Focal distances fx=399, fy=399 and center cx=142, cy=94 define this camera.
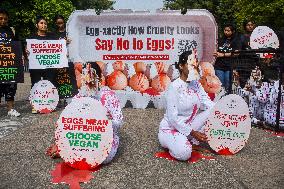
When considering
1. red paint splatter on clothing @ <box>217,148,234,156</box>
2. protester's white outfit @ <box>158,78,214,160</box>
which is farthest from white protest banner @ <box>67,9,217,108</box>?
red paint splatter on clothing @ <box>217,148,234,156</box>

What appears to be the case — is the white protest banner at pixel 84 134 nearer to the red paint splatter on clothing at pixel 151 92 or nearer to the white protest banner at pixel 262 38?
the red paint splatter on clothing at pixel 151 92

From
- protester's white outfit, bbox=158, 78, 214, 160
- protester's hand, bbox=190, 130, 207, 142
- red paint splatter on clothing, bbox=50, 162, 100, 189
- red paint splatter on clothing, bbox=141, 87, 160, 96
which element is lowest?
red paint splatter on clothing, bbox=141, 87, 160, 96

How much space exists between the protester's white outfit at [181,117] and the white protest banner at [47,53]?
11.8ft

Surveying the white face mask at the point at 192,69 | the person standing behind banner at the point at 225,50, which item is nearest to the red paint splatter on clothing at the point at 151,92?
the person standing behind banner at the point at 225,50

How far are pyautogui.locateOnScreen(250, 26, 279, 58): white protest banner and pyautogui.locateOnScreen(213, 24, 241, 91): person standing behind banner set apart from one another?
1.05 feet

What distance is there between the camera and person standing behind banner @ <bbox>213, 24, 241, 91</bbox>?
25.9 ft

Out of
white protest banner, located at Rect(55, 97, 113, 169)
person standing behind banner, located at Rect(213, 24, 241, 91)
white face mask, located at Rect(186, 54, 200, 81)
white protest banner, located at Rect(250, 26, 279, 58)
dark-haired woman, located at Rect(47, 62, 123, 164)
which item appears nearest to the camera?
white protest banner, located at Rect(55, 97, 113, 169)

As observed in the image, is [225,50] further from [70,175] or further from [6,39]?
[70,175]

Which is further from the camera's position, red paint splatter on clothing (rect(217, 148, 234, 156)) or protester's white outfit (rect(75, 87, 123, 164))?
red paint splatter on clothing (rect(217, 148, 234, 156))

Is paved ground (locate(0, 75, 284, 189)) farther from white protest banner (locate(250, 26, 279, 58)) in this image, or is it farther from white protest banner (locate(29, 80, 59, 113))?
white protest banner (locate(250, 26, 279, 58))

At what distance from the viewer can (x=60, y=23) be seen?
26.9 feet

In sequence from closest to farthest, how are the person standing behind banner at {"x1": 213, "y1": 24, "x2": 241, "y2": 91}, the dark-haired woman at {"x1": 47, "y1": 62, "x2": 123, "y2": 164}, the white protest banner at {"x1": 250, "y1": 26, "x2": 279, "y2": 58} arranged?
the dark-haired woman at {"x1": 47, "y1": 62, "x2": 123, "y2": 164} < the white protest banner at {"x1": 250, "y1": 26, "x2": 279, "y2": 58} < the person standing behind banner at {"x1": 213, "y1": 24, "x2": 241, "y2": 91}

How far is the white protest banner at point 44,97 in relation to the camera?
7.71 m

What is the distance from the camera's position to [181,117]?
5016 millimetres
